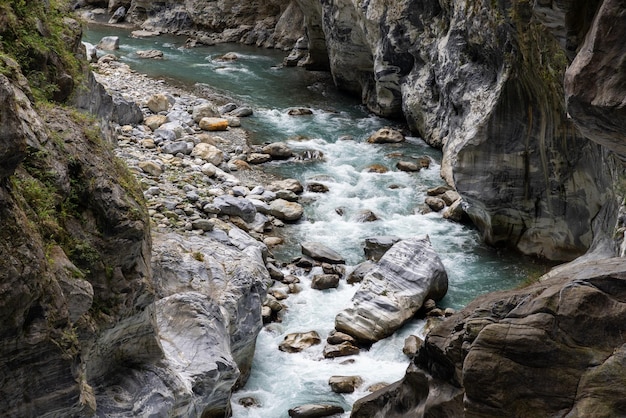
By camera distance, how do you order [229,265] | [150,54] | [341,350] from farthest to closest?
[150,54] → [341,350] → [229,265]

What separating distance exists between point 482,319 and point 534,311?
569 mm

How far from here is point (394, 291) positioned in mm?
11844

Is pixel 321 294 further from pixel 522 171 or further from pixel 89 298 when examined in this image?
pixel 89 298

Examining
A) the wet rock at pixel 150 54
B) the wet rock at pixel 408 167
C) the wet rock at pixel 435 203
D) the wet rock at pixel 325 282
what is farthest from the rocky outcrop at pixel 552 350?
the wet rock at pixel 150 54

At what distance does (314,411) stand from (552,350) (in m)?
4.45

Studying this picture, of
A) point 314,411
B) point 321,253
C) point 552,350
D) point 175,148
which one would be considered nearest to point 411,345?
point 314,411

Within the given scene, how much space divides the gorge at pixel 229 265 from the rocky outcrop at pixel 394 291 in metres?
1.77

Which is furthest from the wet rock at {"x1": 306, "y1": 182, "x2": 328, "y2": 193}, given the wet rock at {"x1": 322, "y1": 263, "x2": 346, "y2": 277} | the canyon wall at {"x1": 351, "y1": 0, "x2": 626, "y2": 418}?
the canyon wall at {"x1": 351, "y1": 0, "x2": 626, "y2": 418}

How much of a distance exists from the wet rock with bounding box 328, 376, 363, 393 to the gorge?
4.12 ft

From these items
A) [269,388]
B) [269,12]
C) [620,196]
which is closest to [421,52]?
[620,196]

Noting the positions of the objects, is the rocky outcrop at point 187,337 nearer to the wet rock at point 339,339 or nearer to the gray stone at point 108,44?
the wet rock at point 339,339

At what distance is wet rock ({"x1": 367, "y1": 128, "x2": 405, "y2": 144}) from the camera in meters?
19.8

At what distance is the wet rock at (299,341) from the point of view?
435 inches

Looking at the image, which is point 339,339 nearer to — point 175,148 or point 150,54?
point 175,148
